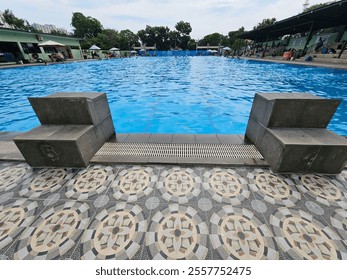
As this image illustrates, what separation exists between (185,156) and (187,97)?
264 inches

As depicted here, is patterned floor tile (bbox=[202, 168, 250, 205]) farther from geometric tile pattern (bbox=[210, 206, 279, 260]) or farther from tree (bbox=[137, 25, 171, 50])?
tree (bbox=[137, 25, 171, 50])

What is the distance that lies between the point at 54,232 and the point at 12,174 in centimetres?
184

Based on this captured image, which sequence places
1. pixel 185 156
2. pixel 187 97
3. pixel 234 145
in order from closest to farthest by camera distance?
pixel 185 156
pixel 234 145
pixel 187 97

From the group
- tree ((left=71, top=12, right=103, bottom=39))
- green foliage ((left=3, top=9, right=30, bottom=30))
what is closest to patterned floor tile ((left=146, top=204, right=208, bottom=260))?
green foliage ((left=3, top=9, right=30, bottom=30))

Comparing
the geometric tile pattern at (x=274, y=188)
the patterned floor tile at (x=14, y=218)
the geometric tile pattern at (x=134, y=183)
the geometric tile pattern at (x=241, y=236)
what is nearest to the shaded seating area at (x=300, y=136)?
the geometric tile pattern at (x=274, y=188)

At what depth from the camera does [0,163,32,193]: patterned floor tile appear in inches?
107

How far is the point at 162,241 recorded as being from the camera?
1.88 metres

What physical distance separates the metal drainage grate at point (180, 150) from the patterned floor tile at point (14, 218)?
1394mm

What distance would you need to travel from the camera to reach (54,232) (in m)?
1.99

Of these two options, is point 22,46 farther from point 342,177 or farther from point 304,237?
point 342,177

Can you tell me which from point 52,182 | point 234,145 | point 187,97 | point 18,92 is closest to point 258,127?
point 234,145

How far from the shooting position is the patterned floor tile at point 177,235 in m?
1.77

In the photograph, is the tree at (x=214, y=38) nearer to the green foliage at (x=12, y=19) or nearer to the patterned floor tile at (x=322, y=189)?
the green foliage at (x=12, y=19)
